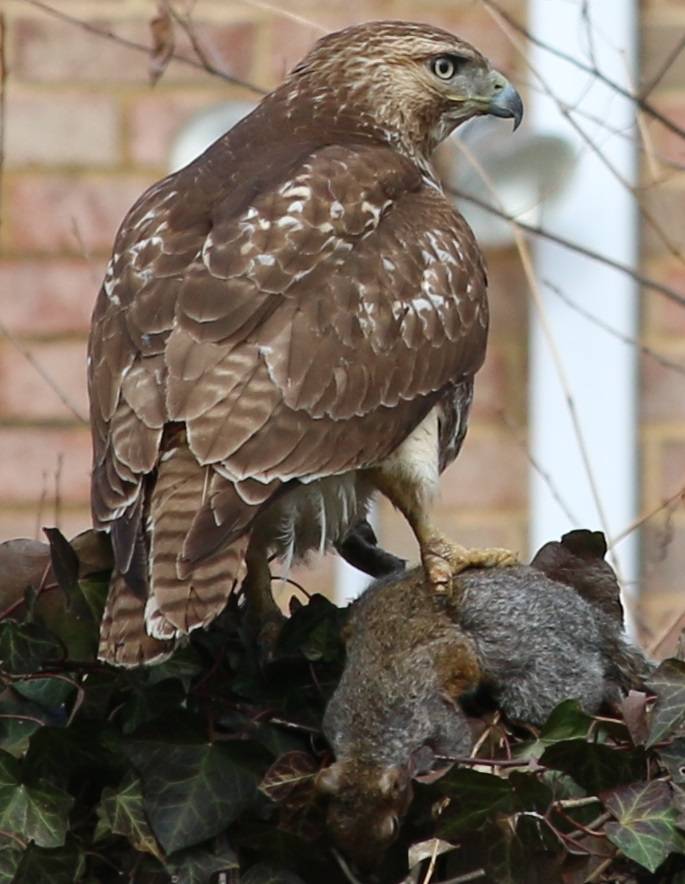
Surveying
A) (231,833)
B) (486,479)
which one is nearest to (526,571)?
(231,833)

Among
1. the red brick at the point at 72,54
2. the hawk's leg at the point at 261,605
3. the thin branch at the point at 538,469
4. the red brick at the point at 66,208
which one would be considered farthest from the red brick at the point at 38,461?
the hawk's leg at the point at 261,605

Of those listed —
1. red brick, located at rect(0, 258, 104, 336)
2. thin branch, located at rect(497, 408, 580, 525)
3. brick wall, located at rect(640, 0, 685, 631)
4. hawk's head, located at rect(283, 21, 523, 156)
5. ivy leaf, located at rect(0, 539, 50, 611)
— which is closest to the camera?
ivy leaf, located at rect(0, 539, 50, 611)

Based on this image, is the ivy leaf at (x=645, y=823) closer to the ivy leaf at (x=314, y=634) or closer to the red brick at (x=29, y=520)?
the ivy leaf at (x=314, y=634)

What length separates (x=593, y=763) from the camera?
120 inches

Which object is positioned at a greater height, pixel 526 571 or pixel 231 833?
pixel 526 571

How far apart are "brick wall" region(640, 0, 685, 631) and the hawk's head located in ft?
3.28

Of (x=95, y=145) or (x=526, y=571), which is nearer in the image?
(x=526, y=571)

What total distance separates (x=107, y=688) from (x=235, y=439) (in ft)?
1.30

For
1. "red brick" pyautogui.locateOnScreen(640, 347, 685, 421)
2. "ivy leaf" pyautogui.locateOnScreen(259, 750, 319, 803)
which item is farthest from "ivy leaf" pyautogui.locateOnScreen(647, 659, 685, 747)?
"red brick" pyautogui.locateOnScreen(640, 347, 685, 421)

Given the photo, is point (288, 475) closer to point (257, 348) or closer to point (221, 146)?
point (257, 348)

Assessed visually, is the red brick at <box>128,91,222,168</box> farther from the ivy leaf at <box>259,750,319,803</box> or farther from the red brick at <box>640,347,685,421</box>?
the ivy leaf at <box>259,750,319,803</box>

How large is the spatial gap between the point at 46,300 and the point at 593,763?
2866 millimetres

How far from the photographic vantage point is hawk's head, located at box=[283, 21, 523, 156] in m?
4.53

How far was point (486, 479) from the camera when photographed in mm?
5648
